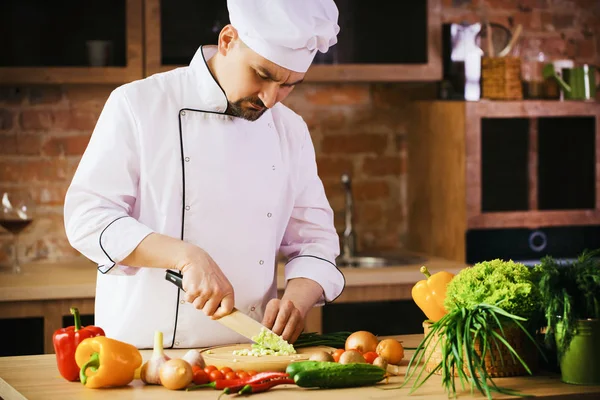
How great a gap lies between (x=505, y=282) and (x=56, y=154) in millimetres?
2514

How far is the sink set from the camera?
4062 millimetres

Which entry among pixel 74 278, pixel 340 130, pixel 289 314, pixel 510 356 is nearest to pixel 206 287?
pixel 289 314

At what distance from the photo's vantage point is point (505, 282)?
6.57ft

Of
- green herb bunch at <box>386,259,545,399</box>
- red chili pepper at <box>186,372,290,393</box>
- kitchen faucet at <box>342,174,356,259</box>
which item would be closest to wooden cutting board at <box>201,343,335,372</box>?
red chili pepper at <box>186,372,290,393</box>

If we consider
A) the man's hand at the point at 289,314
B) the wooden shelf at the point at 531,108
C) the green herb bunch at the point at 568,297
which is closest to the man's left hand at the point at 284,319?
the man's hand at the point at 289,314

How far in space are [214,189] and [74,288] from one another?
1.22 m

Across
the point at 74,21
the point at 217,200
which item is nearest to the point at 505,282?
the point at 217,200

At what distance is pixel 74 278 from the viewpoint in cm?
360

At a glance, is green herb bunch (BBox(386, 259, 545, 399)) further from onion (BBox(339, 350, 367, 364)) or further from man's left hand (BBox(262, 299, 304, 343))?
man's left hand (BBox(262, 299, 304, 343))

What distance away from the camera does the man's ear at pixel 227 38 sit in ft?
7.50

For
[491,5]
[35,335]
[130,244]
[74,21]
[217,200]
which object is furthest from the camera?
[491,5]

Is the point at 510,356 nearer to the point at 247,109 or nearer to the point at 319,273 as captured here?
the point at 319,273

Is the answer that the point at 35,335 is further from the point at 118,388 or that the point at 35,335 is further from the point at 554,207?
the point at 554,207

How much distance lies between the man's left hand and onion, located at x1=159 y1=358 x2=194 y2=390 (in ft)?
1.26
